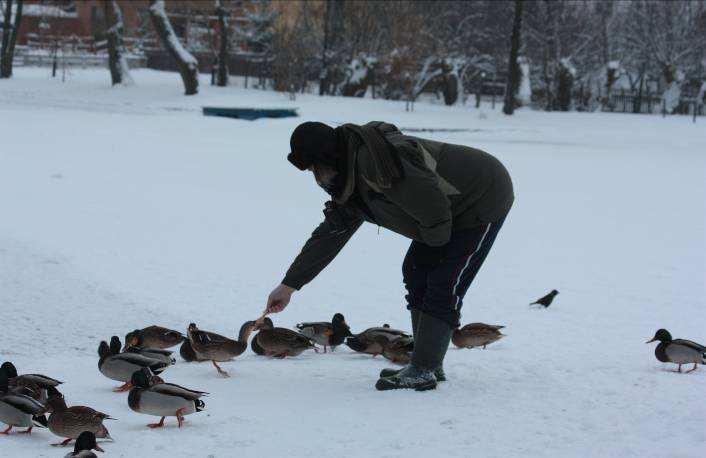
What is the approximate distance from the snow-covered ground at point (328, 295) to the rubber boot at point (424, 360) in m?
0.09

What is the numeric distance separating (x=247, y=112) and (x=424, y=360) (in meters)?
26.2

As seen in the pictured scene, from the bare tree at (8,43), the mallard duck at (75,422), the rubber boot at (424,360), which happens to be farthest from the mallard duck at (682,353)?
the bare tree at (8,43)

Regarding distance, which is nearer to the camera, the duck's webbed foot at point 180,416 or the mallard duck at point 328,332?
the duck's webbed foot at point 180,416

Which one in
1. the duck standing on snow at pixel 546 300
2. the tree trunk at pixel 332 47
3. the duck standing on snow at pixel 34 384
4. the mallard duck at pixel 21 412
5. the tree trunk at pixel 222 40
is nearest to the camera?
the mallard duck at pixel 21 412

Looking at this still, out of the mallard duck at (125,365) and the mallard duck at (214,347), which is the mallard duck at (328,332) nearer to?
the mallard duck at (214,347)

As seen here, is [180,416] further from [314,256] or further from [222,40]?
[222,40]

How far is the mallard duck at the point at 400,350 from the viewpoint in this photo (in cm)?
623

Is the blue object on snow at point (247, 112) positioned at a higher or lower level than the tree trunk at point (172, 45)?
lower

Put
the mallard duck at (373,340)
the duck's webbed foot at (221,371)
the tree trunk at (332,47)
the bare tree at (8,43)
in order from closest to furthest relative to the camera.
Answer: the duck's webbed foot at (221,371)
the mallard duck at (373,340)
the bare tree at (8,43)
the tree trunk at (332,47)

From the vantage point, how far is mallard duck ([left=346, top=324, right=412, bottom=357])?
6.51 metres

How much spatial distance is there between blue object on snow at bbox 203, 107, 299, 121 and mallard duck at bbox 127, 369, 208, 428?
26491 mm

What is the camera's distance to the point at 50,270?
32.0ft

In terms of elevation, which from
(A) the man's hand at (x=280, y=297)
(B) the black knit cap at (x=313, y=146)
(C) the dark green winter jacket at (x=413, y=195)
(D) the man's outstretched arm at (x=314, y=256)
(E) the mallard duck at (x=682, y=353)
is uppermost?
(B) the black knit cap at (x=313, y=146)

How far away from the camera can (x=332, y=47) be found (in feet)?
157
